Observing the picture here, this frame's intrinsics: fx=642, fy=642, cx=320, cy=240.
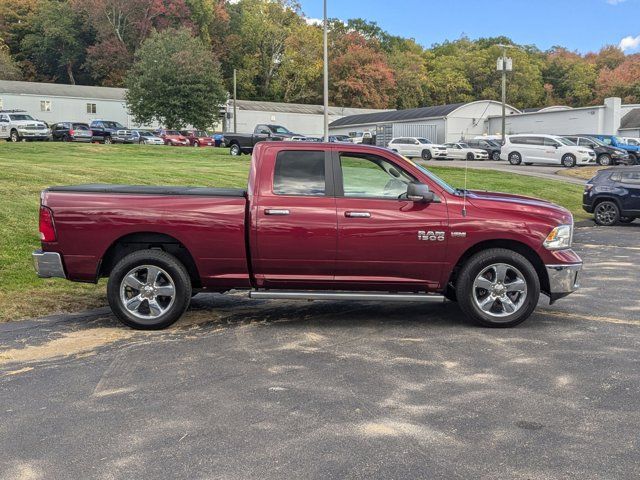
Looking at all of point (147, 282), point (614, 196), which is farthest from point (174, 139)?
point (147, 282)

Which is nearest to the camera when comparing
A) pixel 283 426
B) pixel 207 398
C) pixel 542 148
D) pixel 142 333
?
pixel 283 426

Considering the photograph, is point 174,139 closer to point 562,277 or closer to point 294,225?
point 294,225

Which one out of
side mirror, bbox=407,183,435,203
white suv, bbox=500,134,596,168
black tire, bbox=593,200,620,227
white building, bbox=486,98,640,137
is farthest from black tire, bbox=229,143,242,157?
white building, bbox=486,98,640,137

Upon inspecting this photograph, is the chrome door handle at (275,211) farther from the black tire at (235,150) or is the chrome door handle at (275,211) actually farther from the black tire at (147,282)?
the black tire at (235,150)

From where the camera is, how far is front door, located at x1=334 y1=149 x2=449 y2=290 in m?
6.38

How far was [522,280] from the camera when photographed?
21.4ft

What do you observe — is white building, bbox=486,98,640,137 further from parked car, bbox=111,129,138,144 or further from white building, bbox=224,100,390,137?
parked car, bbox=111,129,138,144

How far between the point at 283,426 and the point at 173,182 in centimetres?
1338

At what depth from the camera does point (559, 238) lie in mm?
6590

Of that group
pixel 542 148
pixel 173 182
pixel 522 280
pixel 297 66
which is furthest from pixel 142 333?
pixel 297 66

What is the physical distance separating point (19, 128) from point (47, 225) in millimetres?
36180

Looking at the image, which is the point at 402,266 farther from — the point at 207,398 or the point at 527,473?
the point at 527,473

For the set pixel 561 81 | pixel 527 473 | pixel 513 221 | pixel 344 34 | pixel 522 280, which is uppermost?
pixel 344 34

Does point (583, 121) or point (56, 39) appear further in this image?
point (56, 39)
